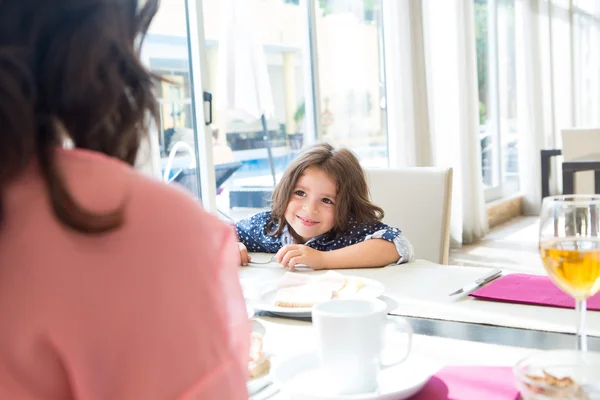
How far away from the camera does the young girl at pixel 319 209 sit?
1889 mm

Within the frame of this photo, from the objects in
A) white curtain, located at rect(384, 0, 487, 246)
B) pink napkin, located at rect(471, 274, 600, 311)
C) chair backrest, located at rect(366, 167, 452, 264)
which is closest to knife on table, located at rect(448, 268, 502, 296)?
pink napkin, located at rect(471, 274, 600, 311)

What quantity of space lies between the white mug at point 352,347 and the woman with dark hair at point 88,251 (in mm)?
244

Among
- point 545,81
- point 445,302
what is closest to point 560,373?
point 445,302

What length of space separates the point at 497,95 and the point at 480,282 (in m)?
5.55

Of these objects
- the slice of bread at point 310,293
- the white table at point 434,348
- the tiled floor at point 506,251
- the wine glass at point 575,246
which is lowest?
the tiled floor at point 506,251

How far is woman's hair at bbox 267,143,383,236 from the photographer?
190cm

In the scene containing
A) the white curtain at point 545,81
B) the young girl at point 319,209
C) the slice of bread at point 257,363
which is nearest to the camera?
the slice of bread at point 257,363

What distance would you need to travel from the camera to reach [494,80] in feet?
21.2

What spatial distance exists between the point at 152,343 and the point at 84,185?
0.11 m

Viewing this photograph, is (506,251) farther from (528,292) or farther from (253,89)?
(528,292)

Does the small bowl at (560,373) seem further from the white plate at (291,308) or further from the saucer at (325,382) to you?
the white plate at (291,308)

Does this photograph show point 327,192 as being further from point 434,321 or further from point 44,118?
point 44,118

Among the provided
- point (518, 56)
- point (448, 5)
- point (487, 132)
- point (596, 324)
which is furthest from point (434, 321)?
point (518, 56)

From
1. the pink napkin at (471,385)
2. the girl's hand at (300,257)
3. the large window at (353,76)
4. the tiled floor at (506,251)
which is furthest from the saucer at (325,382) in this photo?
the large window at (353,76)
